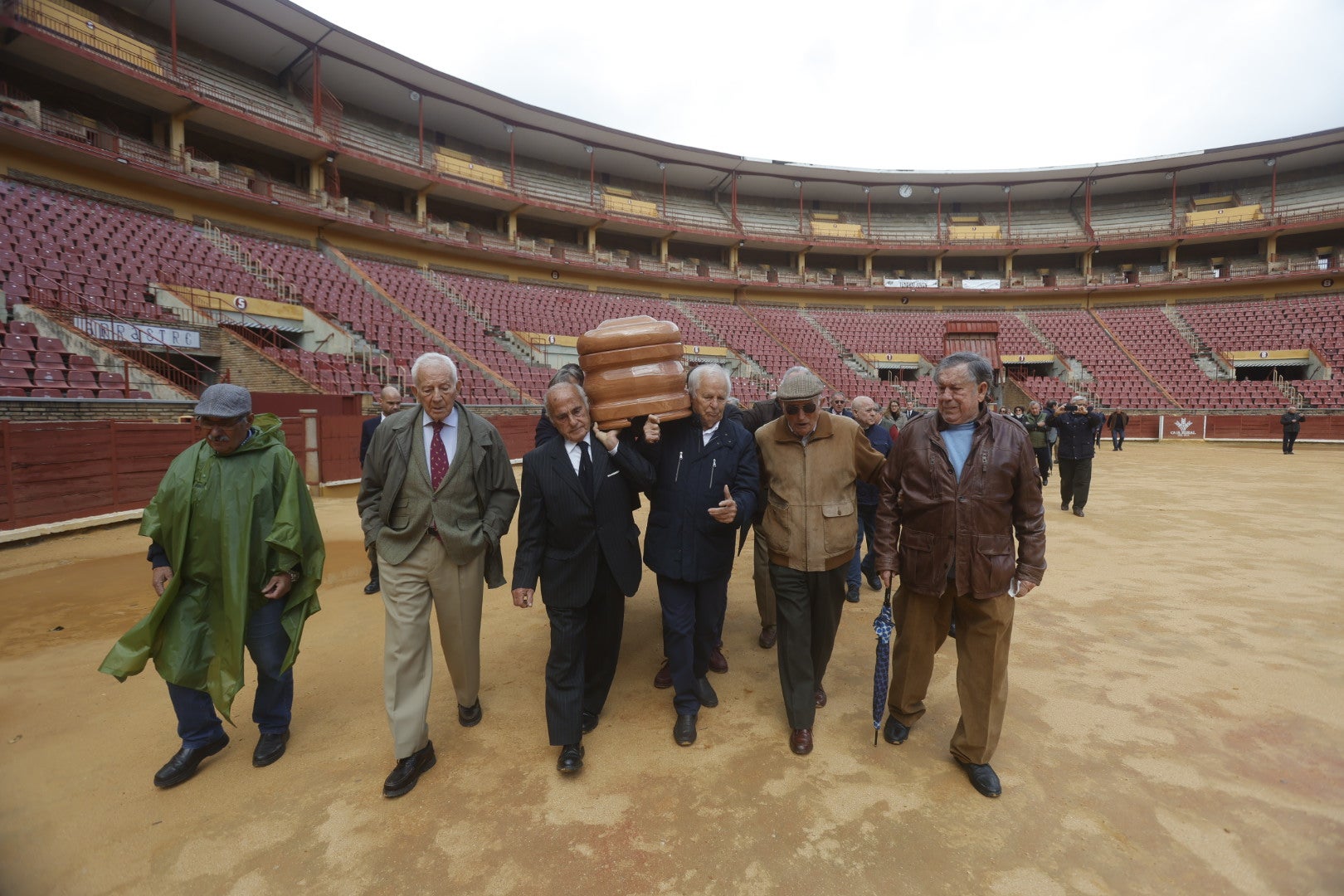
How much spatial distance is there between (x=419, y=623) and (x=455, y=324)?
19167mm

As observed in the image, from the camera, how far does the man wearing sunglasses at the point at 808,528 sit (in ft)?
9.25

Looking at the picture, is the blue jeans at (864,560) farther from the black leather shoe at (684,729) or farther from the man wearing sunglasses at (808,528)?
the black leather shoe at (684,729)

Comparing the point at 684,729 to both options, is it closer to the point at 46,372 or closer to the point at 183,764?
the point at 183,764

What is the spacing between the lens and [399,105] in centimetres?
2414

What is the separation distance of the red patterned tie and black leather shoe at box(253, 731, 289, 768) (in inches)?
58.6

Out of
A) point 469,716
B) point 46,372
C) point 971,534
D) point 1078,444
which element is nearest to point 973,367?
point 971,534

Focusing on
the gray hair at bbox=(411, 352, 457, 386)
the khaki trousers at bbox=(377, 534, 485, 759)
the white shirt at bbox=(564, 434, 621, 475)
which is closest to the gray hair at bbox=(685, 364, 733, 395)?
the white shirt at bbox=(564, 434, 621, 475)

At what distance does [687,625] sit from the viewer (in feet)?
9.75

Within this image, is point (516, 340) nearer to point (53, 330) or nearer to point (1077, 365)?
point (53, 330)

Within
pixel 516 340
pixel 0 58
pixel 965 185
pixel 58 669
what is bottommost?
pixel 58 669

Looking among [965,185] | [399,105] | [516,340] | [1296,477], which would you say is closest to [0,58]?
[399,105]

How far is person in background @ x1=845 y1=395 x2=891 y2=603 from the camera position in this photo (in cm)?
495

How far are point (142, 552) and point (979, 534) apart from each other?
27.5 feet

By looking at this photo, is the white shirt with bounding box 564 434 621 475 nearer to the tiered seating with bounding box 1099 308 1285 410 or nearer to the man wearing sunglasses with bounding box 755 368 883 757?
the man wearing sunglasses with bounding box 755 368 883 757
